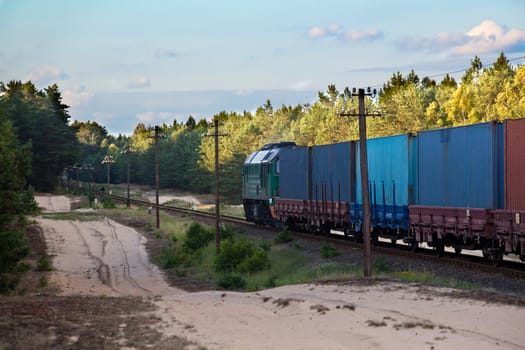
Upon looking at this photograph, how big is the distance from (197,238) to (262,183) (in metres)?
5.40

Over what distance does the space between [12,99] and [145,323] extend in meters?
116

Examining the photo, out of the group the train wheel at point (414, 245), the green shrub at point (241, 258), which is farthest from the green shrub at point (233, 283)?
the train wheel at point (414, 245)

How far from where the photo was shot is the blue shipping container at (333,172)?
39.6 metres

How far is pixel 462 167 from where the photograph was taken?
28.5 metres

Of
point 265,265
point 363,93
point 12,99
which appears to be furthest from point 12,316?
point 12,99

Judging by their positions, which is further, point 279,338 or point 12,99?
point 12,99

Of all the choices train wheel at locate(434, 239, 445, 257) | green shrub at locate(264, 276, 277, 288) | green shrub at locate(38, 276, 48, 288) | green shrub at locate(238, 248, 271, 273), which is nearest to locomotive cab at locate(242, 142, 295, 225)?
green shrub at locate(238, 248, 271, 273)

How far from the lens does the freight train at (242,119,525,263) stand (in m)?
25.9

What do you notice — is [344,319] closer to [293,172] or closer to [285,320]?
[285,320]

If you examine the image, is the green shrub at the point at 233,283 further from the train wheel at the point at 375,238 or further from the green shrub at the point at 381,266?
the train wheel at the point at 375,238

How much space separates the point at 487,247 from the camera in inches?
1087

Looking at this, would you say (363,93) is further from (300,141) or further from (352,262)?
(300,141)

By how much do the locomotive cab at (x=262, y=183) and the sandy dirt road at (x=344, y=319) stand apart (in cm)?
2502

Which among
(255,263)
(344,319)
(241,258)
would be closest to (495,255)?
(344,319)
